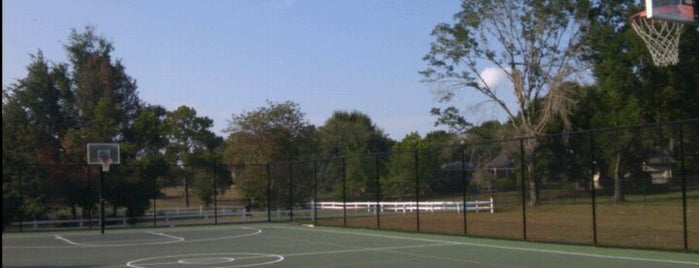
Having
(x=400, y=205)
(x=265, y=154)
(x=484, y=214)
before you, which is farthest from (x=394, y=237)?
(x=265, y=154)

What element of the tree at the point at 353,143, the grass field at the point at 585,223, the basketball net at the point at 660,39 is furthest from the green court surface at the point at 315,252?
the tree at the point at 353,143

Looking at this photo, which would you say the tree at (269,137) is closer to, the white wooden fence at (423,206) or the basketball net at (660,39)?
the white wooden fence at (423,206)

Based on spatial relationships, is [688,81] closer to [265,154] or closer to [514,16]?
[514,16]

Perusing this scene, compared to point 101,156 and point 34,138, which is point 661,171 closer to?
point 101,156

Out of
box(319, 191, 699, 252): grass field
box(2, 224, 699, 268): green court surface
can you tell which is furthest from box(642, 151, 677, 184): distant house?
box(2, 224, 699, 268): green court surface

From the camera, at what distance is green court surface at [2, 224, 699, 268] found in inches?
587

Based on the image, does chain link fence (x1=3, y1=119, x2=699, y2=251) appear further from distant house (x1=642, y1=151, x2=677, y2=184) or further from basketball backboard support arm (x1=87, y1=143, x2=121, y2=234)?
basketball backboard support arm (x1=87, y1=143, x2=121, y2=234)

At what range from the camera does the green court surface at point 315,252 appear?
1490 centimetres

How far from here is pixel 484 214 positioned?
3591cm

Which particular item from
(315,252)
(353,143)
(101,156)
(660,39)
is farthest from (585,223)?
(353,143)

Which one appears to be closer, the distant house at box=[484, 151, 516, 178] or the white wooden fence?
the white wooden fence

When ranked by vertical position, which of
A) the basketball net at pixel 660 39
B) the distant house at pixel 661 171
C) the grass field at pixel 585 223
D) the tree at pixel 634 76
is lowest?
the grass field at pixel 585 223

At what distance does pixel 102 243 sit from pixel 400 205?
65.4 ft

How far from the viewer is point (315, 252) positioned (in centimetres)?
1808
